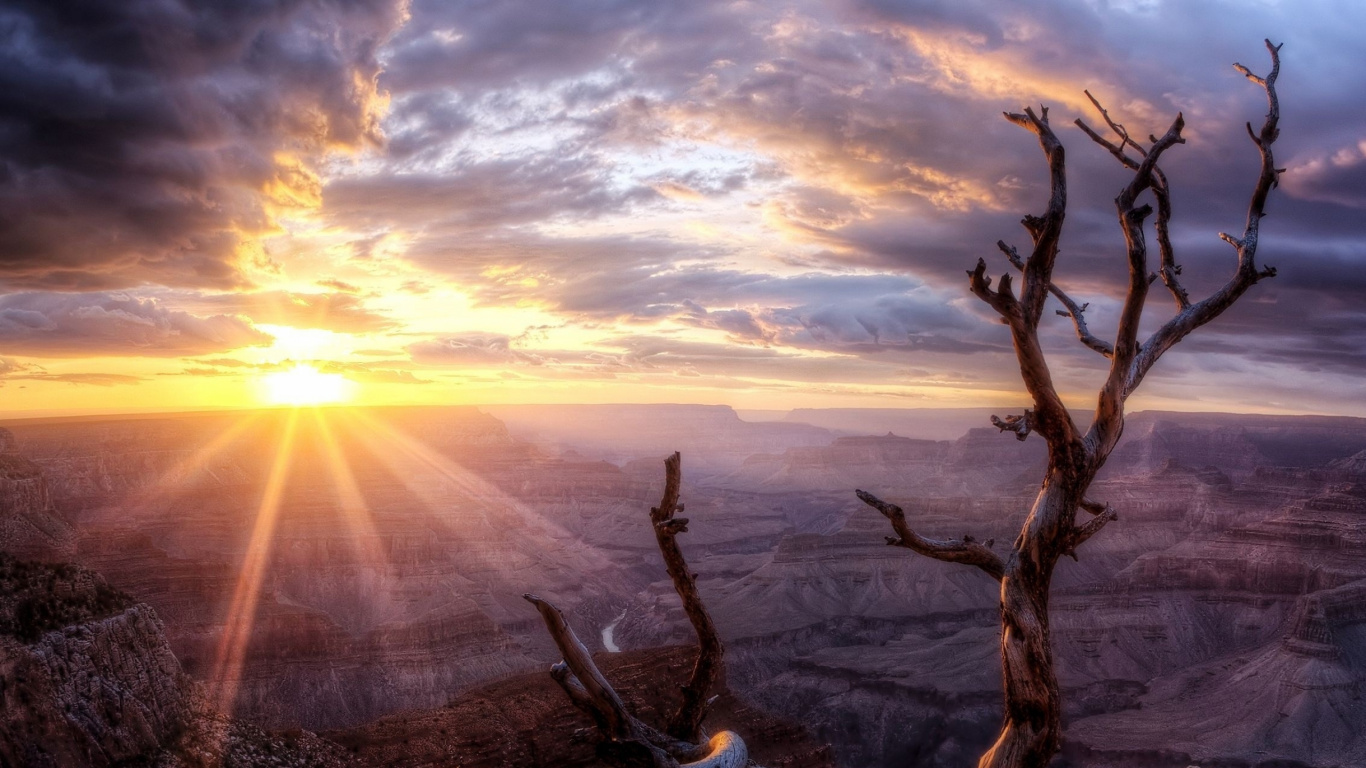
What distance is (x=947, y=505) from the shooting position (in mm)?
114750

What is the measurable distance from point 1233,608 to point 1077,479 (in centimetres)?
9952

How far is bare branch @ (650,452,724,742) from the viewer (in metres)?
6.92

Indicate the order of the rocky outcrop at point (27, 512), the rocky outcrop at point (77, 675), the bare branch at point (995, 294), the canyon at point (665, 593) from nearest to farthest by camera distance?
the bare branch at point (995, 294)
the rocky outcrop at point (77, 675)
the rocky outcrop at point (27, 512)
the canyon at point (665, 593)

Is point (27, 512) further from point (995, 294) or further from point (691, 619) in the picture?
point (995, 294)

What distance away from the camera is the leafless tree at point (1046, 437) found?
5.98 meters

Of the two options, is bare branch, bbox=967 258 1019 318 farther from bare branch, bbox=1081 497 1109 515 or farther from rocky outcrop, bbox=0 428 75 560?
rocky outcrop, bbox=0 428 75 560

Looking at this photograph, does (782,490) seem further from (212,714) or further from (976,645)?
(212,714)

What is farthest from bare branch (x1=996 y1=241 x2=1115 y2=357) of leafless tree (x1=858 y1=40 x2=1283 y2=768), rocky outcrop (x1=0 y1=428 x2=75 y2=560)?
rocky outcrop (x1=0 y1=428 x2=75 y2=560)

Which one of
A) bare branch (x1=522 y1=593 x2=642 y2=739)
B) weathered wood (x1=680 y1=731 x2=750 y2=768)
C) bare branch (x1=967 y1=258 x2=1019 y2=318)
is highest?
bare branch (x1=967 y1=258 x2=1019 y2=318)

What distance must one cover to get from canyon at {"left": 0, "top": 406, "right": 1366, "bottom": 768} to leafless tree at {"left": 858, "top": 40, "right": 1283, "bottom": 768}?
2361 cm

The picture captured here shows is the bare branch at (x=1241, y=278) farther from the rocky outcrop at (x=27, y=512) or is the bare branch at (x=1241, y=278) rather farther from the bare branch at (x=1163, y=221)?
the rocky outcrop at (x=27, y=512)

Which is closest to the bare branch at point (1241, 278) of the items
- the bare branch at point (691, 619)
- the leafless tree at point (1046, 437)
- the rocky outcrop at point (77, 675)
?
the leafless tree at point (1046, 437)

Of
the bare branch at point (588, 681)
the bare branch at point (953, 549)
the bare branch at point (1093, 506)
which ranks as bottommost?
the bare branch at point (588, 681)

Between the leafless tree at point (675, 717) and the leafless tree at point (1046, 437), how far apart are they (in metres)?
1.66
